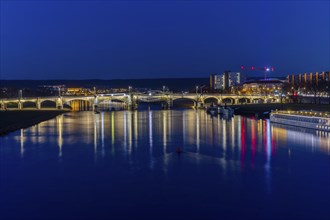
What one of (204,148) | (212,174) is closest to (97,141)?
(204,148)

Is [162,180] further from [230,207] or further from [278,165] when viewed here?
[278,165]

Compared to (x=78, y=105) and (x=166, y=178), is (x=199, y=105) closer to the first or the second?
(x=78, y=105)

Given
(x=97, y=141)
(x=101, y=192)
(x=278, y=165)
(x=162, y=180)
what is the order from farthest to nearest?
(x=97, y=141) < (x=278, y=165) < (x=162, y=180) < (x=101, y=192)

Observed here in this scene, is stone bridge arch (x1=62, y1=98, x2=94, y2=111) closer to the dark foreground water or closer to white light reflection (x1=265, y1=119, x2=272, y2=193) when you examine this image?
the dark foreground water

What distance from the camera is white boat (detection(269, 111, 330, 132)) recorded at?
25547 mm

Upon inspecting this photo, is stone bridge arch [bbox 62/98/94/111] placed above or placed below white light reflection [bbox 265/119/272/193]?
above

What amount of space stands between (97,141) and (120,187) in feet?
35.9

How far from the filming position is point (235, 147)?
20.2 m

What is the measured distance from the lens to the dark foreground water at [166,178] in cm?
1022

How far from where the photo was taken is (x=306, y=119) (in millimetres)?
27750

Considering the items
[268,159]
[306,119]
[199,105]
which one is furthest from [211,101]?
[268,159]

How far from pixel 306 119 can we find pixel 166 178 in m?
16.8

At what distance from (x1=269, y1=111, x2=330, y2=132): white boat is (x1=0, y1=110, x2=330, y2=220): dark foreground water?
2679 millimetres

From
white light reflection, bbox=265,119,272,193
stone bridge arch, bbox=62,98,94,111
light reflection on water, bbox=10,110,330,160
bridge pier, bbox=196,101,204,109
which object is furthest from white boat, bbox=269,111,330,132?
stone bridge arch, bbox=62,98,94,111
